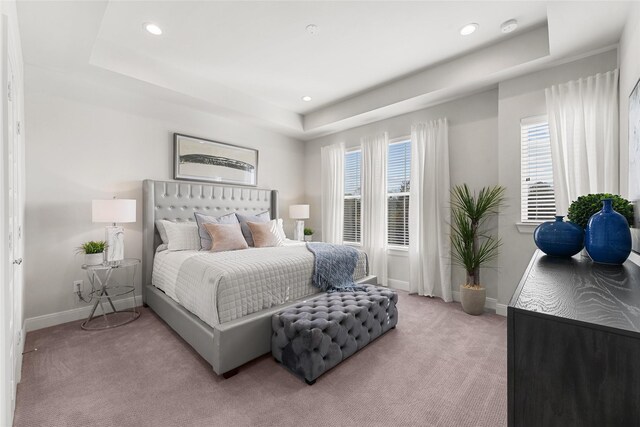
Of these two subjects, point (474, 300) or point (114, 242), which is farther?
point (474, 300)

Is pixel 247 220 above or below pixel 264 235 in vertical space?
above

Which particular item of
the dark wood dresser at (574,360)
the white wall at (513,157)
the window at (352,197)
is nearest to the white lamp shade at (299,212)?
the window at (352,197)

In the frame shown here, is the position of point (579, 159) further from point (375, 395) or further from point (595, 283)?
point (375, 395)

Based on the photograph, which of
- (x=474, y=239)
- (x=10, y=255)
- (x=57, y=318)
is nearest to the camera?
(x=10, y=255)

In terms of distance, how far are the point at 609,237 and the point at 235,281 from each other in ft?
7.12

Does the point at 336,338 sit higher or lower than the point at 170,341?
higher

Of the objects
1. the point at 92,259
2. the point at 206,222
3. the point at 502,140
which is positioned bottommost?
the point at 92,259

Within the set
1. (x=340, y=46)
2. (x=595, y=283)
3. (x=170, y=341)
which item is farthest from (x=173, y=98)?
(x=595, y=283)

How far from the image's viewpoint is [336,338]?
2004 millimetres

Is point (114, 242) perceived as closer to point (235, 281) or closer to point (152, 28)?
point (235, 281)

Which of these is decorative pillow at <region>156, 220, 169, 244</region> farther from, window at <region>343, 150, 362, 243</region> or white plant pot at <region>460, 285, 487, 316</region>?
white plant pot at <region>460, 285, 487, 316</region>

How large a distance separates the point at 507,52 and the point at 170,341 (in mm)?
4202

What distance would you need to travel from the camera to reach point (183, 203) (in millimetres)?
3637

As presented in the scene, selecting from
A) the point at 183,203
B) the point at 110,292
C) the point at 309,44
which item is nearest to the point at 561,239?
the point at 309,44
